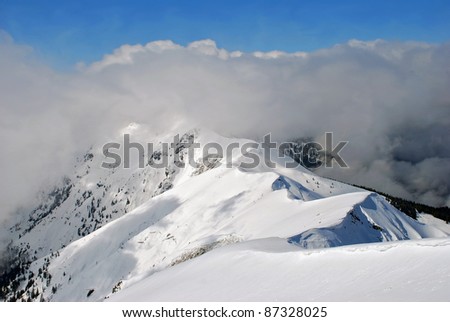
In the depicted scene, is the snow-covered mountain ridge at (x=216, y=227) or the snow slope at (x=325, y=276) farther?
the snow-covered mountain ridge at (x=216, y=227)

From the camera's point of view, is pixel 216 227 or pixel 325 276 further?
pixel 216 227

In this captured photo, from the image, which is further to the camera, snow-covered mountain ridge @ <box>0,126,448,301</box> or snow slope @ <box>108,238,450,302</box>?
snow-covered mountain ridge @ <box>0,126,448,301</box>

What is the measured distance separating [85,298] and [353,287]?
374ft

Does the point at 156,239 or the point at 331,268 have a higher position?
the point at 331,268

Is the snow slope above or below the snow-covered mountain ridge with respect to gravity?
above

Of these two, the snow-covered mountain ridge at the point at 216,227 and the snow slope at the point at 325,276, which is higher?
the snow slope at the point at 325,276

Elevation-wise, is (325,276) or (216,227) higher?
(325,276)

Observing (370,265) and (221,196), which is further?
(221,196)

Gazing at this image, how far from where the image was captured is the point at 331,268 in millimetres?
18703
